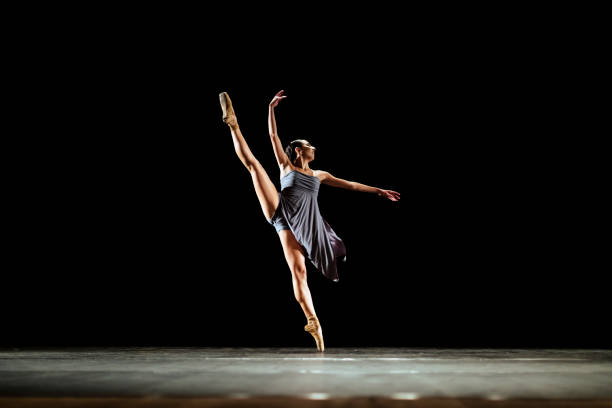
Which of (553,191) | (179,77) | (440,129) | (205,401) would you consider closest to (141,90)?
(179,77)

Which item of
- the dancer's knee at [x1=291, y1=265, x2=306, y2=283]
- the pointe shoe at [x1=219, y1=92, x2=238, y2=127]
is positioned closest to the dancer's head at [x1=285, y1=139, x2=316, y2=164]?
the pointe shoe at [x1=219, y1=92, x2=238, y2=127]

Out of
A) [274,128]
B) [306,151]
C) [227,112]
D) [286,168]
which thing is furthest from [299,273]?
[227,112]

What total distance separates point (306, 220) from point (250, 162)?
0.49 metres

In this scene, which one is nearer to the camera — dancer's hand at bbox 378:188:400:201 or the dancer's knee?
the dancer's knee

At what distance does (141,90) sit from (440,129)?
2.37 m

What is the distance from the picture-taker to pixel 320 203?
4.57 meters

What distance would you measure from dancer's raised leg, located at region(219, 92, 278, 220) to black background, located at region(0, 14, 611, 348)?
0.94 meters

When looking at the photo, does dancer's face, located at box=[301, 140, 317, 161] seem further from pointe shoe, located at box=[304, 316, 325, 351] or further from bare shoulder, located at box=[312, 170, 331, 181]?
pointe shoe, located at box=[304, 316, 325, 351]

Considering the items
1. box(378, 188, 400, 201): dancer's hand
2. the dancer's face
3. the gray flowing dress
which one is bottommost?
the gray flowing dress

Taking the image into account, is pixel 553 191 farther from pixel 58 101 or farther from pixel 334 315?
pixel 58 101

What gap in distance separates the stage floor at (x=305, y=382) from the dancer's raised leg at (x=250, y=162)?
145 centimetres

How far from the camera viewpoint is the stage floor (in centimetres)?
128

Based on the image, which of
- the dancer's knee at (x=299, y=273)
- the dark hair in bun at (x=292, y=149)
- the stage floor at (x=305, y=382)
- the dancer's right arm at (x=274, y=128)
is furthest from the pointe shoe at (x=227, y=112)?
the stage floor at (x=305, y=382)

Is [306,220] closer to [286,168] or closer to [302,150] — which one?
[286,168]
